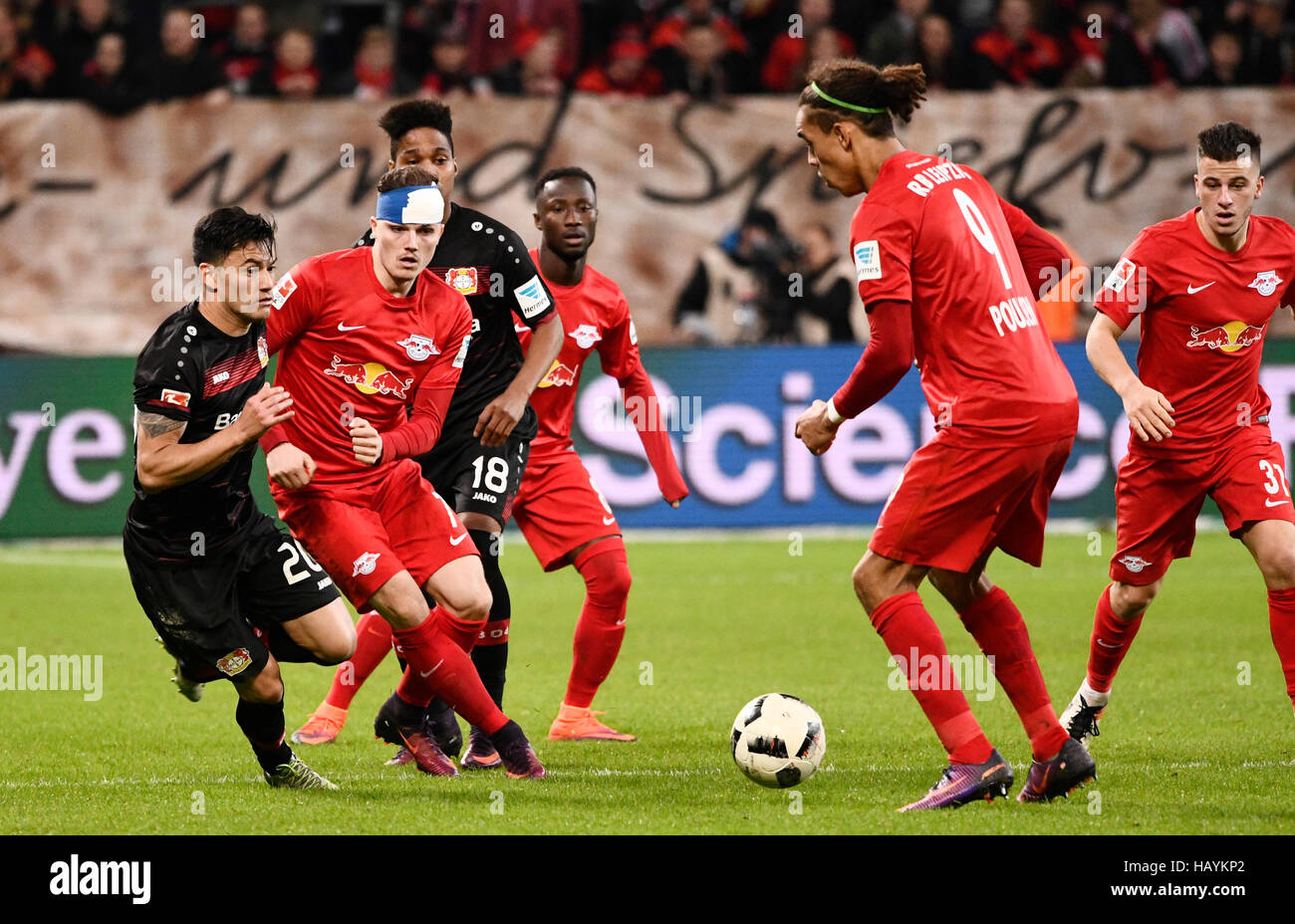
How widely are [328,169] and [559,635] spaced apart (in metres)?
7.98

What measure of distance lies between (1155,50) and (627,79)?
18.4 feet

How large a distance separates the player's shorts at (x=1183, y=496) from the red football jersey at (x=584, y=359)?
1924mm

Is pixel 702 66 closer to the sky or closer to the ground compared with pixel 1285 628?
closer to the sky

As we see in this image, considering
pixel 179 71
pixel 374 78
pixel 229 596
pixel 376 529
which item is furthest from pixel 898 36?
pixel 229 596

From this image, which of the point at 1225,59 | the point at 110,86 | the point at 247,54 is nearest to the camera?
the point at 110,86

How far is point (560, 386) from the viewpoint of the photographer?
7391mm

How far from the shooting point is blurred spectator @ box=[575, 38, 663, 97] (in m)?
17.0

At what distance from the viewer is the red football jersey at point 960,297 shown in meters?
5.08

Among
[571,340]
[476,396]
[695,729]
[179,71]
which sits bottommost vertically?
[695,729]

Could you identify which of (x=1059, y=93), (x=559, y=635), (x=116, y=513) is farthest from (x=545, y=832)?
(x=1059, y=93)

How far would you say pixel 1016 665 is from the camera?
538 centimetres

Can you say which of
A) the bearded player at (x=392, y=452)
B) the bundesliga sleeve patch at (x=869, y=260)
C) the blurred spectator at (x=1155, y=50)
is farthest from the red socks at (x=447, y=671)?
the blurred spectator at (x=1155, y=50)

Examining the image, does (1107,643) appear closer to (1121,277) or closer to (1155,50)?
(1121,277)
